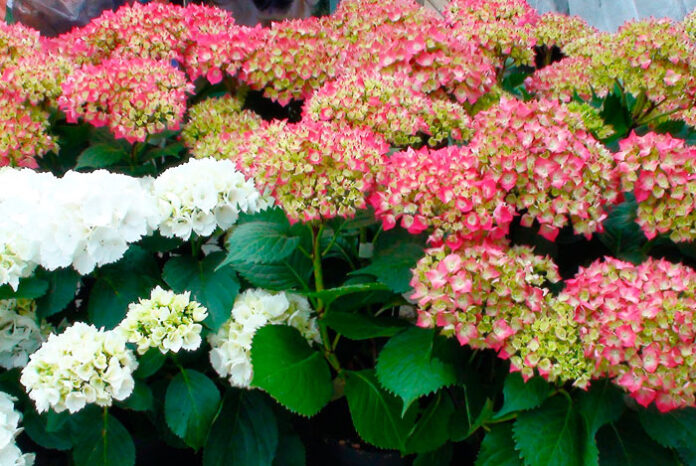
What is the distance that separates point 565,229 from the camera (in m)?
1.06

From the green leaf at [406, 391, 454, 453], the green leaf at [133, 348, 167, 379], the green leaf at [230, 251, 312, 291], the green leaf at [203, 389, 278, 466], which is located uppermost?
the green leaf at [230, 251, 312, 291]

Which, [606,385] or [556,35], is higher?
[556,35]

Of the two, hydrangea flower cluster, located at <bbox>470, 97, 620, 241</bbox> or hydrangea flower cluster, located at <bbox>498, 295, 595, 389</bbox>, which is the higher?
hydrangea flower cluster, located at <bbox>470, 97, 620, 241</bbox>

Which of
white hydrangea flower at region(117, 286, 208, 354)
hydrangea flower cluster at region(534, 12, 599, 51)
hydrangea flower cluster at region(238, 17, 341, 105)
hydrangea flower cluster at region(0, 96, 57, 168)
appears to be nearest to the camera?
white hydrangea flower at region(117, 286, 208, 354)

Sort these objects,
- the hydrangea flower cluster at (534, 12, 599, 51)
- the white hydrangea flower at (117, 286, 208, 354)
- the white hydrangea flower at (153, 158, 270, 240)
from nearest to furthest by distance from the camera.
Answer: the white hydrangea flower at (117, 286, 208, 354) < the white hydrangea flower at (153, 158, 270, 240) < the hydrangea flower cluster at (534, 12, 599, 51)

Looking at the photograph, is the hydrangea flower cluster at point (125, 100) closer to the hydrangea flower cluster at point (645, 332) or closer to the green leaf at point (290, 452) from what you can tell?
the green leaf at point (290, 452)

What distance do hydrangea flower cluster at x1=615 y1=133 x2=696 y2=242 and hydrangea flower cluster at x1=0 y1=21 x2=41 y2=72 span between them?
115 centimetres

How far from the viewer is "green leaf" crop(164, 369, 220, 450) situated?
1.03 m

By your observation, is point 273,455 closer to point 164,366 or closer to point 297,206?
point 164,366

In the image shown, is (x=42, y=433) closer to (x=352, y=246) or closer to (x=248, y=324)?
(x=248, y=324)

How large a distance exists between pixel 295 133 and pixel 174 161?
1.93ft

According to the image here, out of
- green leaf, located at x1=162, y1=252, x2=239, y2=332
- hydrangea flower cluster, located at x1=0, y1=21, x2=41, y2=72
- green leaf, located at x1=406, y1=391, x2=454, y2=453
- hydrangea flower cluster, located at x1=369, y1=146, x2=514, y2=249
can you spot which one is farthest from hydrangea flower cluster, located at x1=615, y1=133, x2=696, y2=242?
hydrangea flower cluster, located at x1=0, y1=21, x2=41, y2=72

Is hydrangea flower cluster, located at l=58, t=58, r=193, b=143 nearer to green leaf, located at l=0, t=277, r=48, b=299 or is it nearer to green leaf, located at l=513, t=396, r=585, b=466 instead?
green leaf, located at l=0, t=277, r=48, b=299

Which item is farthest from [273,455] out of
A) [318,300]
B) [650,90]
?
[650,90]
